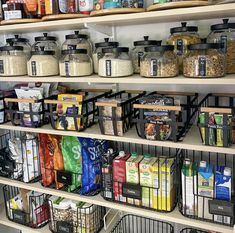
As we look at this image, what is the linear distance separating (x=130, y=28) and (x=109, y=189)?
0.86m

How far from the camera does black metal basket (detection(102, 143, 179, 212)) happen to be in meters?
1.40

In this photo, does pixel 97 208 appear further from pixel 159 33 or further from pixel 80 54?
pixel 159 33

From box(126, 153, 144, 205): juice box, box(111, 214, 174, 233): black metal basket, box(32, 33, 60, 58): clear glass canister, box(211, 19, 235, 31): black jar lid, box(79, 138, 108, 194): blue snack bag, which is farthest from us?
box(111, 214, 174, 233): black metal basket

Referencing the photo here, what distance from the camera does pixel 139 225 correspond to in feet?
6.17

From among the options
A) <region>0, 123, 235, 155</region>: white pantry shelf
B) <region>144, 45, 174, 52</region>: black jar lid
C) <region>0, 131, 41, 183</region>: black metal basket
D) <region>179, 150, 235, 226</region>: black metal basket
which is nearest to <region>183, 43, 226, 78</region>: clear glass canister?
<region>144, 45, 174, 52</region>: black jar lid

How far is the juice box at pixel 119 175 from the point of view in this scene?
4.83 ft

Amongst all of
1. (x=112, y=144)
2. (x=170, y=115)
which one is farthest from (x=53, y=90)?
(x=170, y=115)

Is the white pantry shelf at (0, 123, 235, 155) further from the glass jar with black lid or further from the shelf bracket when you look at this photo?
the shelf bracket

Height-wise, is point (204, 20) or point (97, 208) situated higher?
point (204, 20)

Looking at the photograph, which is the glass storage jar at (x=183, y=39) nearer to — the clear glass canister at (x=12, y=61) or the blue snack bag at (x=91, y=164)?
the blue snack bag at (x=91, y=164)

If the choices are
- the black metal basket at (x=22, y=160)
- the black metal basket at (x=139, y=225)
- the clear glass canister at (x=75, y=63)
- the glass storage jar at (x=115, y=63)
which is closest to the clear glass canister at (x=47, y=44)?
the clear glass canister at (x=75, y=63)

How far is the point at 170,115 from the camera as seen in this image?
129cm

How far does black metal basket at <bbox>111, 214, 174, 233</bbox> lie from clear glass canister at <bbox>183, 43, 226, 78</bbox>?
1.02 metres

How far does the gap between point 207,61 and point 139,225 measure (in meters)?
1.17
